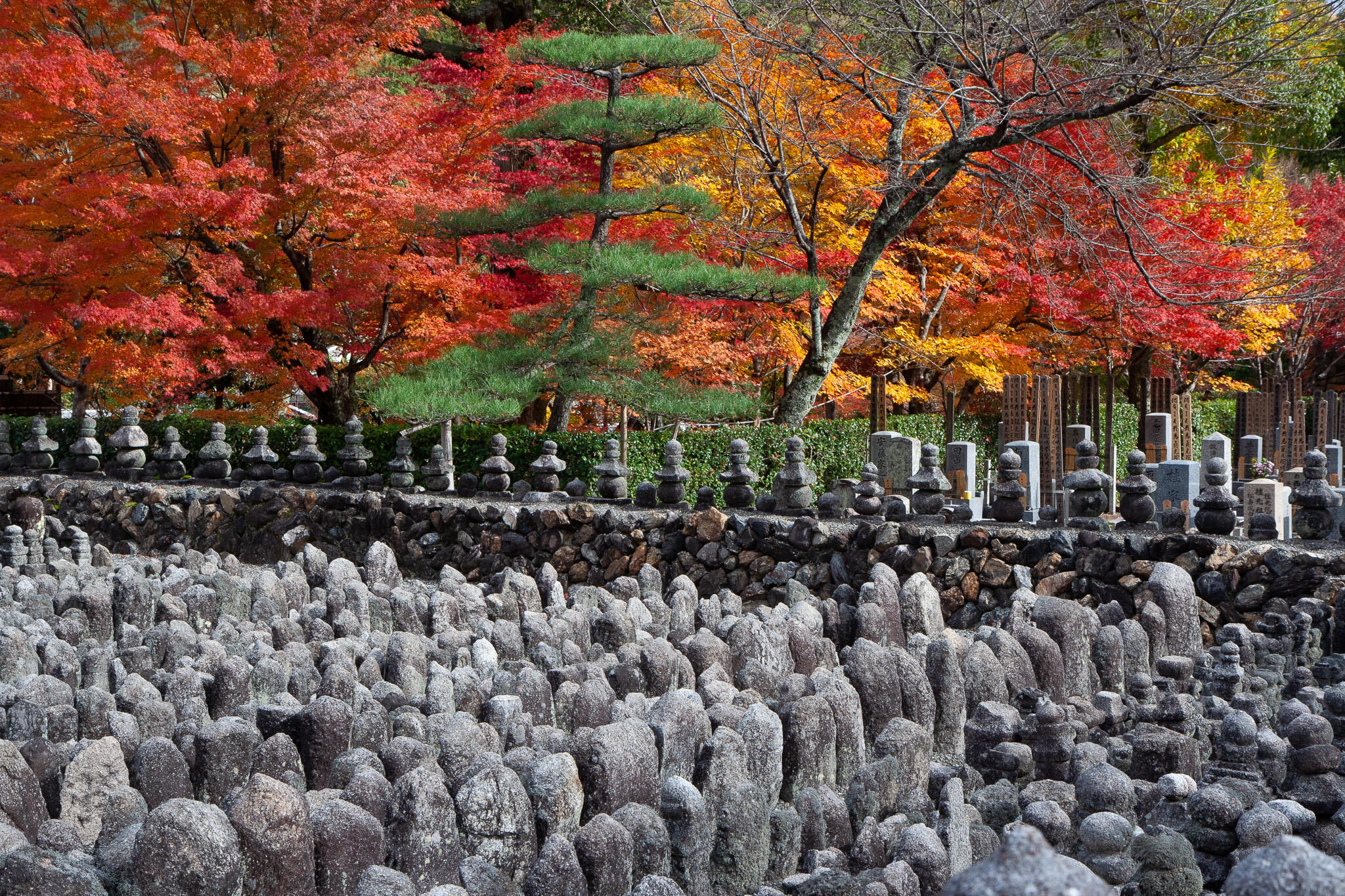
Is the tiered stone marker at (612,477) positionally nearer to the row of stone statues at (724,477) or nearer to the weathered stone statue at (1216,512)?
the row of stone statues at (724,477)

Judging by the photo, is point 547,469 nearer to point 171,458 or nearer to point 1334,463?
point 171,458

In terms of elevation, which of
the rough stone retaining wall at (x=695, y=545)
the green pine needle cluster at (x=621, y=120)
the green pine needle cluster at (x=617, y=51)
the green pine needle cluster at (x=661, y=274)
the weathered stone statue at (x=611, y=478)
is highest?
the green pine needle cluster at (x=617, y=51)

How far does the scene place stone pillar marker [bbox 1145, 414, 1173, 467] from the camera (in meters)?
13.5

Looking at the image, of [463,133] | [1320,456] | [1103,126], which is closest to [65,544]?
[463,133]

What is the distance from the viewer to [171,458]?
10641mm

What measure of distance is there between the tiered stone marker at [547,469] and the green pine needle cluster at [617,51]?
315 cm

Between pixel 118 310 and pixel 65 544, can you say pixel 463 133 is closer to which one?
pixel 118 310

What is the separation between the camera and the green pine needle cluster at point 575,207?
9375 millimetres

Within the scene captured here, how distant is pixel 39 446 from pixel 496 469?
218 inches

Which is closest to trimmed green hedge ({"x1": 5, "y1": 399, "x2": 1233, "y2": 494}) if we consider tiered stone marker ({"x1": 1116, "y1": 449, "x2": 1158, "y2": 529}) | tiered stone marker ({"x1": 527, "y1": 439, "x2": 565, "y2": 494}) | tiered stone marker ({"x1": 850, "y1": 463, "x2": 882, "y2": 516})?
tiered stone marker ({"x1": 527, "y1": 439, "x2": 565, "y2": 494})

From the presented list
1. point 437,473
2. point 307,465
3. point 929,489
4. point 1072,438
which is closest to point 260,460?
point 307,465

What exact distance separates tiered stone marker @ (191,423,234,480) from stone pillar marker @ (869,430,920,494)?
590 centimetres

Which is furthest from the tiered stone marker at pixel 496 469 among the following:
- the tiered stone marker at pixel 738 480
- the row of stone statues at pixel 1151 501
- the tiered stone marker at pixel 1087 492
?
the tiered stone marker at pixel 1087 492

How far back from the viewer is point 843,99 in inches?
521
